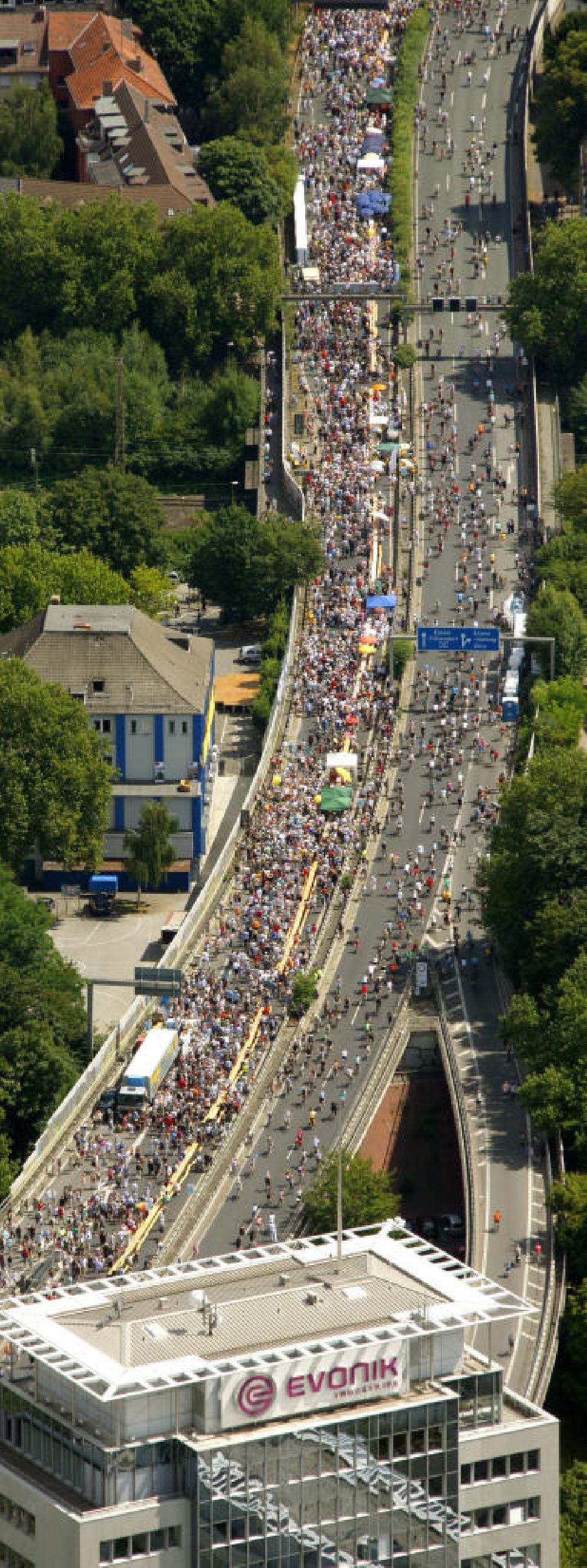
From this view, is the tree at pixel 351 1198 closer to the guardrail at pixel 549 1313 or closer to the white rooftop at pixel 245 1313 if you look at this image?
the guardrail at pixel 549 1313

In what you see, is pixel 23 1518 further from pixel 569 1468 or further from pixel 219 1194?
pixel 219 1194

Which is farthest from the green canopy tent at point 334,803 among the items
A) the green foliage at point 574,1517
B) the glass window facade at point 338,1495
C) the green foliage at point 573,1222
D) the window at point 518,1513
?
the glass window facade at point 338,1495

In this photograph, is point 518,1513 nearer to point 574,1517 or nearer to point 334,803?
point 574,1517

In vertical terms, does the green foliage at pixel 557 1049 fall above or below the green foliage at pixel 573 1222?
above

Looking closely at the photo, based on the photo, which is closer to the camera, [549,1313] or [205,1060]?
[549,1313]

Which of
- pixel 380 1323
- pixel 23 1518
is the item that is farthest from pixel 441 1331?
pixel 23 1518

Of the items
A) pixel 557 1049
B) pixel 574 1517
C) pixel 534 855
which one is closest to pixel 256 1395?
pixel 574 1517
